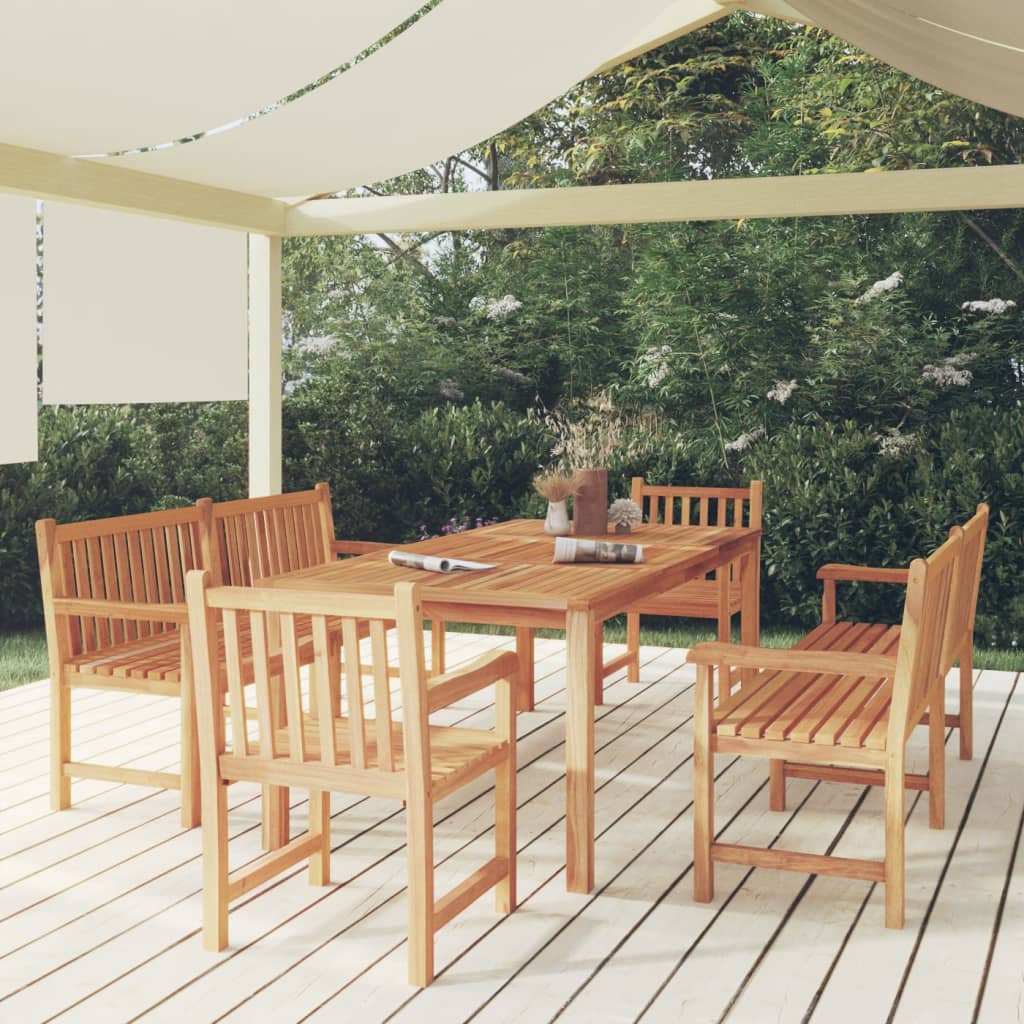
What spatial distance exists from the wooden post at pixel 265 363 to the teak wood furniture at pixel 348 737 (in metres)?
3.84

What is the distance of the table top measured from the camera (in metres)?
3.85

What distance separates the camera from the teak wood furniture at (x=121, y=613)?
165 inches

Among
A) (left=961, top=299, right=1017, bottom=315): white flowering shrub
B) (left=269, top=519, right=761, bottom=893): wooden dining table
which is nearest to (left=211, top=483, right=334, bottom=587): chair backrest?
(left=269, top=519, right=761, bottom=893): wooden dining table

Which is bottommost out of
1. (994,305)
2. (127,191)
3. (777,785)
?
(777,785)

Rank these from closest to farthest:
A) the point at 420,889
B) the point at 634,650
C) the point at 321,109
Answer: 1. the point at 420,889
2. the point at 321,109
3. the point at 634,650

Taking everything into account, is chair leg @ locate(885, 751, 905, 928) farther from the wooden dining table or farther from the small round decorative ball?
the small round decorative ball

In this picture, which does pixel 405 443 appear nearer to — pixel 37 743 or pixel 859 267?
pixel 859 267

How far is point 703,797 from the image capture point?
3.63 metres

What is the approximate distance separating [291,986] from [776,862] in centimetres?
130

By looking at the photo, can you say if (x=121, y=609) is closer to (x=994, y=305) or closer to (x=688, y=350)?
(x=688, y=350)

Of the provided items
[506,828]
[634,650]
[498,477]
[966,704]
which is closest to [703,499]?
[634,650]

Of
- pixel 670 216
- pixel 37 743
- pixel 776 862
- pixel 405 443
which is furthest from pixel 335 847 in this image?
pixel 405 443

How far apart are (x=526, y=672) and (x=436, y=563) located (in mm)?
1696

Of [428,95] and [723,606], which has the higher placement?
[428,95]
